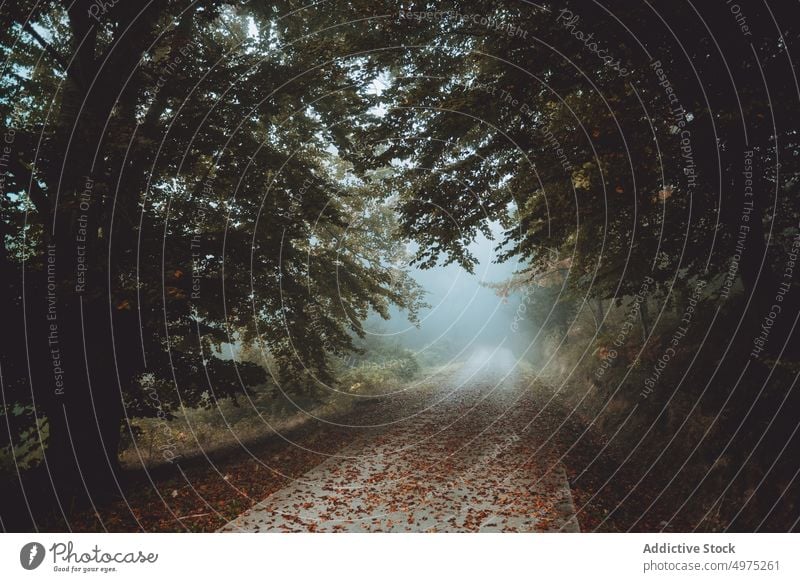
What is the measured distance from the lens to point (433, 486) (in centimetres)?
807

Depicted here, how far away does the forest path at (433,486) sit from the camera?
6395 mm

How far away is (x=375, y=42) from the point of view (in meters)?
7.93

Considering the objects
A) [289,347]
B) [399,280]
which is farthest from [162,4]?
[399,280]

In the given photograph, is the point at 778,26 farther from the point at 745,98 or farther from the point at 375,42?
the point at 375,42

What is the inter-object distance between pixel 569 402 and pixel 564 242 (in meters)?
8.91
